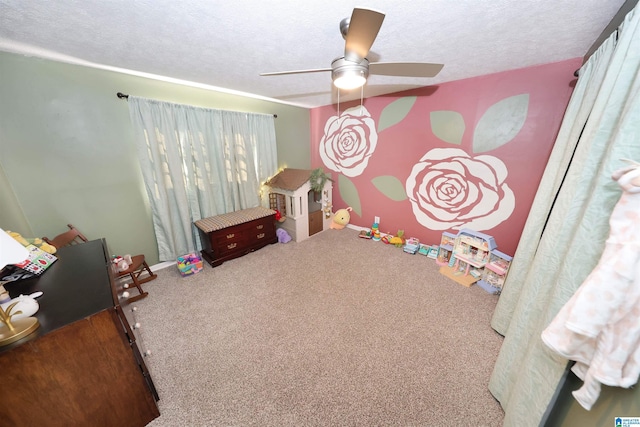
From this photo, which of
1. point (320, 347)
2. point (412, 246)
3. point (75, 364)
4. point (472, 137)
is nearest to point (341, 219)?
point (412, 246)

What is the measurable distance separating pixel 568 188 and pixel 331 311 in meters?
1.74

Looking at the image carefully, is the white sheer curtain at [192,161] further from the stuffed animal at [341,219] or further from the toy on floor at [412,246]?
the toy on floor at [412,246]

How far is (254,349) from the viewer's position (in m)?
1.56

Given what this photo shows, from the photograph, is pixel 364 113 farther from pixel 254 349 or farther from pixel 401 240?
pixel 254 349

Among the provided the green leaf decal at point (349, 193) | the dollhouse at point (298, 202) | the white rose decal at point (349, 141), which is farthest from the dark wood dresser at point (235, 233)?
the white rose decal at point (349, 141)

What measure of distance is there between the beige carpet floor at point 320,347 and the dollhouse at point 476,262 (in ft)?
0.39

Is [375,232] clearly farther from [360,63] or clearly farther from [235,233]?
[360,63]

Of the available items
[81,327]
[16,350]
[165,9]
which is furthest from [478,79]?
[16,350]

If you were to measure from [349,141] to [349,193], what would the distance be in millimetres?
→ 875

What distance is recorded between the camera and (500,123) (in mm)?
2164

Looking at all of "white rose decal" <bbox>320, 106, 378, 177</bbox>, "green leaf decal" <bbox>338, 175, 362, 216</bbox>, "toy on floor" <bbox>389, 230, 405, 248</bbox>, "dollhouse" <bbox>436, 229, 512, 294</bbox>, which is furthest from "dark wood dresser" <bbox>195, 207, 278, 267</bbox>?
"dollhouse" <bbox>436, 229, 512, 294</bbox>

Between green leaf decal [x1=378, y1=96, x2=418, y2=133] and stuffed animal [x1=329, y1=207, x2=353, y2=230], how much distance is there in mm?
1424

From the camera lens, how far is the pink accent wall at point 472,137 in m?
1.91

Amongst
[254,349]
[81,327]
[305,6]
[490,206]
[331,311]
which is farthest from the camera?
[490,206]
